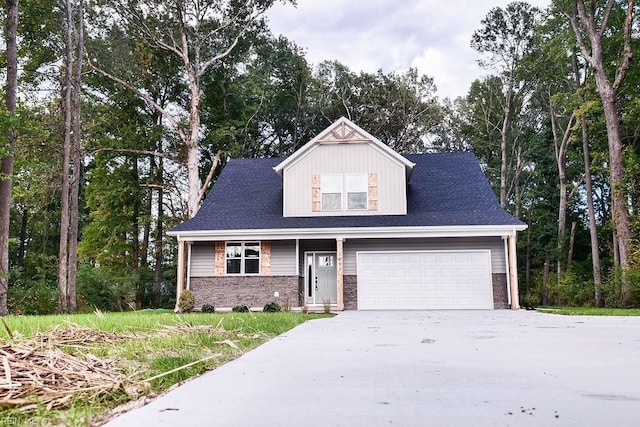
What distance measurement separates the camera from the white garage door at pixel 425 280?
16.1 metres

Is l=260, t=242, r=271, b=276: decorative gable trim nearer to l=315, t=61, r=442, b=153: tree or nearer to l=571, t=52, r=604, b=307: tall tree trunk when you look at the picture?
l=571, t=52, r=604, b=307: tall tree trunk

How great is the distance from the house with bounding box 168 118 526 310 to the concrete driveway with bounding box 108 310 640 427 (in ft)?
32.2

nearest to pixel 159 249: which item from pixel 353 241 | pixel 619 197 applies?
pixel 353 241

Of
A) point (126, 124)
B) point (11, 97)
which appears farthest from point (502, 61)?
point (11, 97)

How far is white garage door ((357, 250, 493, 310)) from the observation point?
1612cm

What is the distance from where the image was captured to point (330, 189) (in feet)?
58.0

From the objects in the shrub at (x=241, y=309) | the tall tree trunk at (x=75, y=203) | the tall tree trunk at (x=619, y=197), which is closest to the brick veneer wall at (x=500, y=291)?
the tall tree trunk at (x=619, y=197)

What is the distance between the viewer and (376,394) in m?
3.37

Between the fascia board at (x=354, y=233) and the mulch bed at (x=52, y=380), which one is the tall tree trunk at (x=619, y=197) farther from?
the mulch bed at (x=52, y=380)

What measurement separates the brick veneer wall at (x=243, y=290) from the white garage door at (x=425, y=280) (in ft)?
7.54

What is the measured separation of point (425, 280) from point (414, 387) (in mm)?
13047

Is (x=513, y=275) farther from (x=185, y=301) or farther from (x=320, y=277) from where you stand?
(x=185, y=301)

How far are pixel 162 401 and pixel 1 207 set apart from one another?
14.9m

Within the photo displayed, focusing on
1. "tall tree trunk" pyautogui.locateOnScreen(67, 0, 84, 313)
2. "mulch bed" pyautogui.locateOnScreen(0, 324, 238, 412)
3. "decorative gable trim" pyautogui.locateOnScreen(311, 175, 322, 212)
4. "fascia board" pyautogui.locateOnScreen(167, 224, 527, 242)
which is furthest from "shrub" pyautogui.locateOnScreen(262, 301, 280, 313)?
"mulch bed" pyautogui.locateOnScreen(0, 324, 238, 412)
